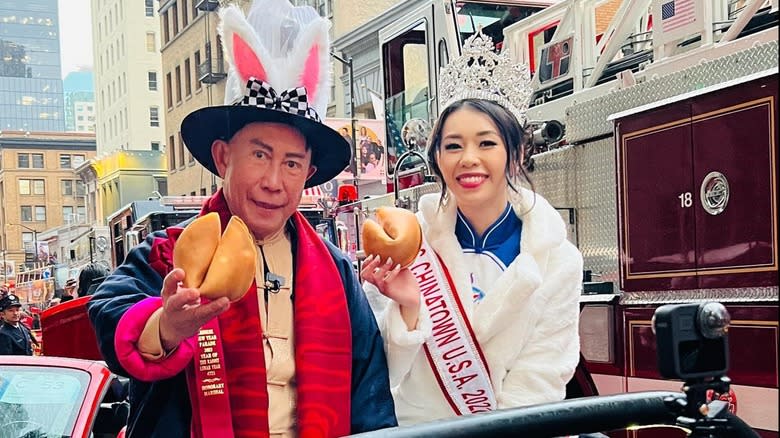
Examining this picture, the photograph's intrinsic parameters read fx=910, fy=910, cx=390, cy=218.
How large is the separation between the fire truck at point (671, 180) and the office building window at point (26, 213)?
79.7 m

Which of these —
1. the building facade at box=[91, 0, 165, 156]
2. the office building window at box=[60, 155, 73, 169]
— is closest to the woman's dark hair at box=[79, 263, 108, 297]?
the building facade at box=[91, 0, 165, 156]

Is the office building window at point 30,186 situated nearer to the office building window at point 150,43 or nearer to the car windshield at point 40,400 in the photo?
the office building window at point 150,43

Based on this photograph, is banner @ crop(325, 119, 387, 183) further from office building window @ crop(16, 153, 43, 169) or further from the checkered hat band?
office building window @ crop(16, 153, 43, 169)

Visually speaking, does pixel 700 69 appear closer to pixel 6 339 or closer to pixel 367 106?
pixel 6 339

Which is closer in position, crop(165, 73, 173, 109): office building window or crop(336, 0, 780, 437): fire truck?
crop(336, 0, 780, 437): fire truck

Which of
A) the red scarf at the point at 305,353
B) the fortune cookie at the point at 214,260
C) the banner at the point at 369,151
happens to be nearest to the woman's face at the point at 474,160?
the red scarf at the point at 305,353

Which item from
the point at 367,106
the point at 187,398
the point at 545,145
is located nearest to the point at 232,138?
the point at 187,398

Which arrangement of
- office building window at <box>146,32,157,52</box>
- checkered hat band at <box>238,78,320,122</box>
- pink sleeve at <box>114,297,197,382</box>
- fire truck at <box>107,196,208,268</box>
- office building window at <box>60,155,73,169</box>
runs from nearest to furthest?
pink sleeve at <box>114,297,197,382</box> < checkered hat band at <box>238,78,320,122</box> < fire truck at <box>107,196,208,268</box> < office building window at <box>146,32,157,52</box> < office building window at <box>60,155,73,169</box>

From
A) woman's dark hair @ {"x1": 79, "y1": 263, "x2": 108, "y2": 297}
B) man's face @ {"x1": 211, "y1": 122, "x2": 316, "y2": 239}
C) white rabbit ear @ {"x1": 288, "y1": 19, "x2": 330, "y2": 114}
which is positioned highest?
white rabbit ear @ {"x1": 288, "y1": 19, "x2": 330, "y2": 114}

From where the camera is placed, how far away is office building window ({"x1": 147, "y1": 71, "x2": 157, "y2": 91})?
5003 centimetres

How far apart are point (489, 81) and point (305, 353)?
1.17 metres

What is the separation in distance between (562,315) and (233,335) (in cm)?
94

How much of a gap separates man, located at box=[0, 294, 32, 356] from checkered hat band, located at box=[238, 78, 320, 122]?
313 inches

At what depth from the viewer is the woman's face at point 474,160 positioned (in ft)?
8.78
